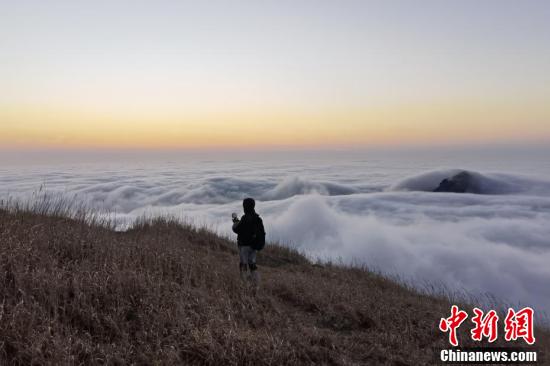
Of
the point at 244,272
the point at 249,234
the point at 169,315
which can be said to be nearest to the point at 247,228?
the point at 249,234

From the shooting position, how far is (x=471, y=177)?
90125mm

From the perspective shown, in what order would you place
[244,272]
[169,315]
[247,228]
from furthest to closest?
[244,272], [247,228], [169,315]

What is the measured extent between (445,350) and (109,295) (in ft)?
Result: 16.4

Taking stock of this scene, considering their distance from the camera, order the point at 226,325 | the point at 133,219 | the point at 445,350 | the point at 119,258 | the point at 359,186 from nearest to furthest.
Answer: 1. the point at 226,325
2. the point at 445,350
3. the point at 119,258
4. the point at 133,219
5. the point at 359,186

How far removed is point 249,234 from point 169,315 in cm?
261

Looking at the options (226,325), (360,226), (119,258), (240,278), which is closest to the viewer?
(226,325)

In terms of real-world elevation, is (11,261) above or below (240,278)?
above

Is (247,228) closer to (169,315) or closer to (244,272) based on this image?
(244,272)

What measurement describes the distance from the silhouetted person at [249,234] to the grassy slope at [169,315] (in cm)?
42

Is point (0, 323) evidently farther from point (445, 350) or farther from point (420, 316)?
point (420, 316)

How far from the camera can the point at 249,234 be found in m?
6.65

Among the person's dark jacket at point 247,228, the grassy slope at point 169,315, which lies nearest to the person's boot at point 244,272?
the grassy slope at point 169,315

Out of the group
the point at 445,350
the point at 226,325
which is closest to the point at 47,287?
the point at 226,325

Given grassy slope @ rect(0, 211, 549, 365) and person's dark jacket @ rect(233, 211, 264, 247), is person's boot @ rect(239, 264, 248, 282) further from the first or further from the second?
person's dark jacket @ rect(233, 211, 264, 247)
